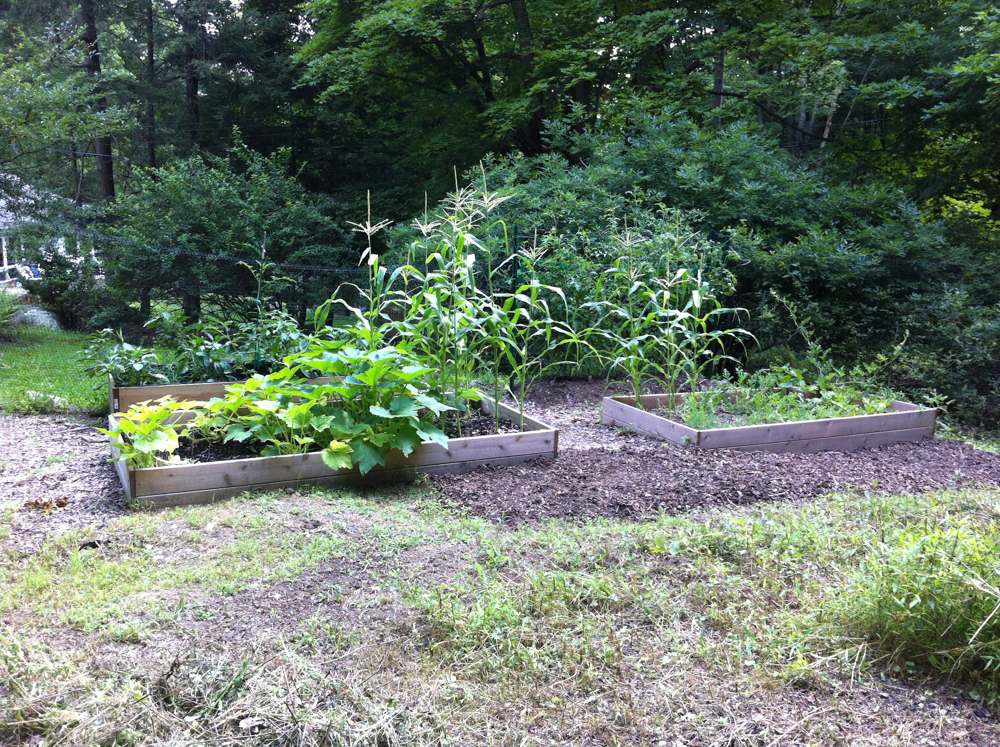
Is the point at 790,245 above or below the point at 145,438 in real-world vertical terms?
above

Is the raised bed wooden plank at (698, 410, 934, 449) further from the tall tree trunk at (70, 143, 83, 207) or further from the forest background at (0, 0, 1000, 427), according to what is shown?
the tall tree trunk at (70, 143, 83, 207)

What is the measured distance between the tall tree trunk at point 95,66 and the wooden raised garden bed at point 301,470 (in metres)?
10.3

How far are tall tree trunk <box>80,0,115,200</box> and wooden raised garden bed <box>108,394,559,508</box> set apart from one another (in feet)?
33.8

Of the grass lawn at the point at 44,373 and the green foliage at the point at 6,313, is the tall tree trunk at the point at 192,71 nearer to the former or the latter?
the green foliage at the point at 6,313

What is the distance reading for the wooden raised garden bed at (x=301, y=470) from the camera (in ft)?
10.6

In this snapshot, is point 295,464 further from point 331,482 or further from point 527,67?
point 527,67

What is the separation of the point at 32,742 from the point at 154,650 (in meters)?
0.35

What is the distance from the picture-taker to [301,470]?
136 inches

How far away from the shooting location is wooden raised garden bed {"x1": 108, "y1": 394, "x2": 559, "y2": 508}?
322 centimetres

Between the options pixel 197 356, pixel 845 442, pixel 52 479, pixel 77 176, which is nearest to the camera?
pixel 52 479

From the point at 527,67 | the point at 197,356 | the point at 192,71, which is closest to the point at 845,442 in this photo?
the point at 197,356

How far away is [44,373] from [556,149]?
25.3 feet

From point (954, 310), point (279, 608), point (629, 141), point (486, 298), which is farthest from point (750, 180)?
point (279, 608)

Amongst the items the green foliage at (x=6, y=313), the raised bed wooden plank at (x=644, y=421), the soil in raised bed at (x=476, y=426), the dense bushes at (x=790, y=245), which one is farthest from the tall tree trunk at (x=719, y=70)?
the green foliage at (x=6, y=313)
